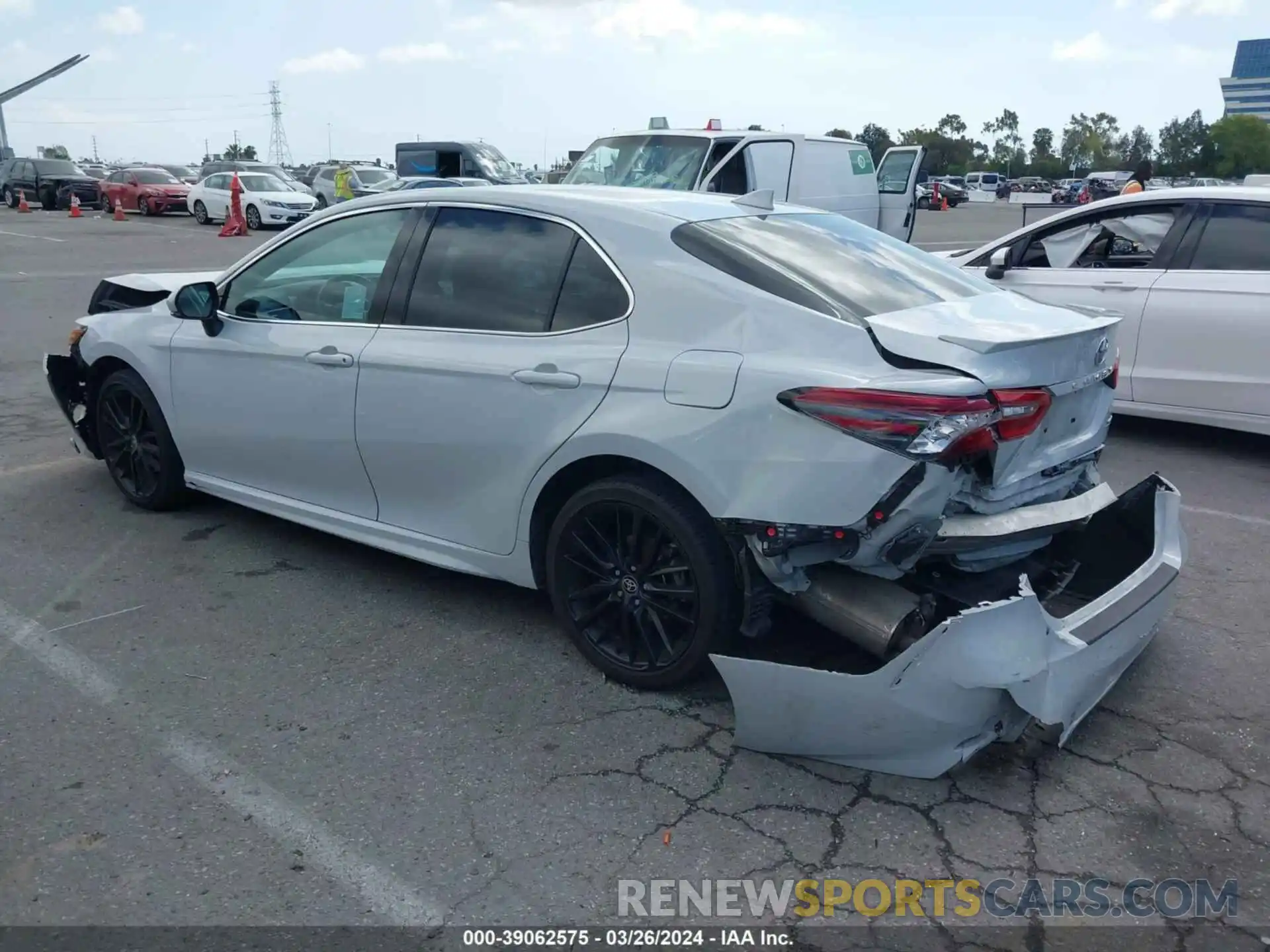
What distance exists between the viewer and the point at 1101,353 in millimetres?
3824

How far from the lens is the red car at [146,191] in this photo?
109 feet

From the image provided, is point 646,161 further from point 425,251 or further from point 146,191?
point 146,191

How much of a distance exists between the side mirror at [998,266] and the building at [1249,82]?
15668 cm

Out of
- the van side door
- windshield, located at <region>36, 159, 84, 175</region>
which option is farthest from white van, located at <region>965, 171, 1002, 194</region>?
the van side door

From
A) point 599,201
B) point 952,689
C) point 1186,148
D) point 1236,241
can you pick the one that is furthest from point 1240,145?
point 952,689

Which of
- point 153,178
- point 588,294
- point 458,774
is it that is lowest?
point 458,774

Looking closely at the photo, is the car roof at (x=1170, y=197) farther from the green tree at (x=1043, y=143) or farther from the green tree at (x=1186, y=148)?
the green tree at (x=1043, y=143)

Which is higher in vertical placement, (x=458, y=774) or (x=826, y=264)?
(x=826, y=264)

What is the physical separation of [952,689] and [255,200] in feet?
90.8

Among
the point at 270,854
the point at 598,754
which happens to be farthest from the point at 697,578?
the point at 270,854

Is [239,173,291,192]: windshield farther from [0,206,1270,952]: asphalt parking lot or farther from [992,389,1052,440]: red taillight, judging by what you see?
[992,389,1052,440]: red taillight

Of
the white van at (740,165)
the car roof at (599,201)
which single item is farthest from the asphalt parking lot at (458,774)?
the white van at (740,165)

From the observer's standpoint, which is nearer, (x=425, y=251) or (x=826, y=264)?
(x=826, y=264)

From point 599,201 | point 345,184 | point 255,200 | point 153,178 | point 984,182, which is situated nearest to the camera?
point 599,201
